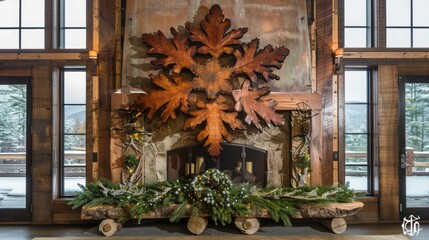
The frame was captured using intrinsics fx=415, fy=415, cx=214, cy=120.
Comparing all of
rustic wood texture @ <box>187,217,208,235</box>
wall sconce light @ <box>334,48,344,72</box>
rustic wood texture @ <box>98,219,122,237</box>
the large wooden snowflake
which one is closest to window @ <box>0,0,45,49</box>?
the large wooden snowflake

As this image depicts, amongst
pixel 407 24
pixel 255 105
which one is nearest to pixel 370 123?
pixel 407 24

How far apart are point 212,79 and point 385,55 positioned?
2446mm

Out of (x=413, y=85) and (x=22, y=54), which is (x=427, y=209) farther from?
(x=22, y=54)

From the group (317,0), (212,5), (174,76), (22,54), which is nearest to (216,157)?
(174,76)

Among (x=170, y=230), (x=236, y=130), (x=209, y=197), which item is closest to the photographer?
(x=209, y=197)

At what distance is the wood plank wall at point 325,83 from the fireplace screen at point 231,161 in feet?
2.82

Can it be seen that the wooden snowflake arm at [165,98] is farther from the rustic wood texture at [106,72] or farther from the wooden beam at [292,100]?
the wooden beam at [292,100]

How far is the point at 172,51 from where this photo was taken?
519cm

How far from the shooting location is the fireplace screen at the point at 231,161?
5352mm

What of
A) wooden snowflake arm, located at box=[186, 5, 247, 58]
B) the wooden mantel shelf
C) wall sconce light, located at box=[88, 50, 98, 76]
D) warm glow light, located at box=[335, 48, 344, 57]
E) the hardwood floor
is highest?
wooden snowflake arm, located at box=[186, 5, 247, 58]

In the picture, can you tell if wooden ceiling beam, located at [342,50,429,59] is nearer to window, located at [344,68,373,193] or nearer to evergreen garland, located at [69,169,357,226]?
window, located at [344,68,373,193]

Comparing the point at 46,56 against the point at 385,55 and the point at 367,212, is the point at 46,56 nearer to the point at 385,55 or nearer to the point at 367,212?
the point at 385,55

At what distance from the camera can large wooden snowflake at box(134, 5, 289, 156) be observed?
16.9ft

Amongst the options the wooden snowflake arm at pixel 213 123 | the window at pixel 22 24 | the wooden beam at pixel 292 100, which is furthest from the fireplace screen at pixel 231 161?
the window at pixel 22 24
